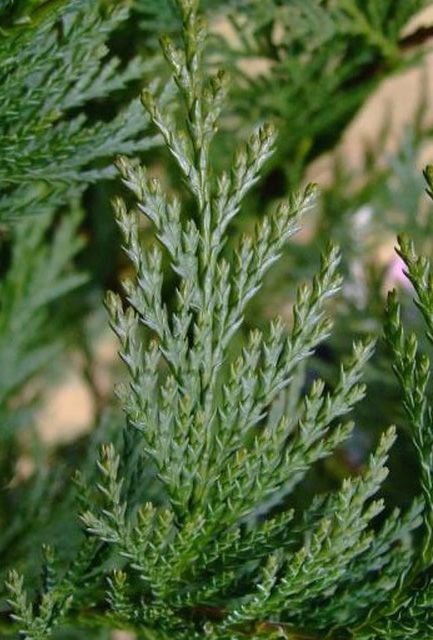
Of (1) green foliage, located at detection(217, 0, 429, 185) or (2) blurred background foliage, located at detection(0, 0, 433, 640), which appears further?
(1) green foliage, located at detection(217, 0, 429, 185)

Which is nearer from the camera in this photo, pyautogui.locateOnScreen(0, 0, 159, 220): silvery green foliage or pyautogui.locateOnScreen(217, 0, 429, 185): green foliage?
pyautogui.locateOnScreen(0, 0, 159, 220): silvery green foliage

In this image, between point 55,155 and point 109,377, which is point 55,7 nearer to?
point 55,155

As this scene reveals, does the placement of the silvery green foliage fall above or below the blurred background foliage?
above

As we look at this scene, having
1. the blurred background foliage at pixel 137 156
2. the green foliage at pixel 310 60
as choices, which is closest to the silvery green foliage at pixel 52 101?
the blurred background foliage at pixel 137 156

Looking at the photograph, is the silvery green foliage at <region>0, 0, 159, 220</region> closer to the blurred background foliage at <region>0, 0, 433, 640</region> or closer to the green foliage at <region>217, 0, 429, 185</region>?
the blurred background foliage at <region>0, 0, 433, 640</region>

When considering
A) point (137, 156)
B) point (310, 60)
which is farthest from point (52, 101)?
point (310, 60)

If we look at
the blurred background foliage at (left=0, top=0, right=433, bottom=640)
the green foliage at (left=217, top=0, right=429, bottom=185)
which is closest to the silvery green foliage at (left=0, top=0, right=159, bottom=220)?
the blurred background foliage at (left=0, top=0, right=433, bottom=640)

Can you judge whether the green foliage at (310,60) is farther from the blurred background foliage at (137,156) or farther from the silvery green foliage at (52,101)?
the silvery green foliage at (52,101)
